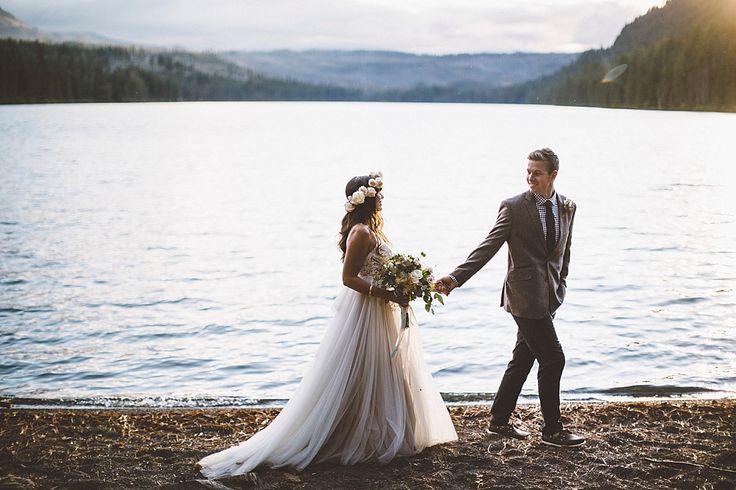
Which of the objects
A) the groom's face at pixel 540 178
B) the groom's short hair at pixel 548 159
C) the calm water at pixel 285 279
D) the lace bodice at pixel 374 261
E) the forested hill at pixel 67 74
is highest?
the forested hill at pixel 67 74

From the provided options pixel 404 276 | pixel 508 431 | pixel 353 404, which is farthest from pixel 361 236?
pixel 508 431

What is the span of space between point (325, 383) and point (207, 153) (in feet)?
244

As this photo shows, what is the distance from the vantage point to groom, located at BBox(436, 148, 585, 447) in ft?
21.2

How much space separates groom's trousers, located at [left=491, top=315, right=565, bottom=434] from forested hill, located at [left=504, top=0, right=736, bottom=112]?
119m

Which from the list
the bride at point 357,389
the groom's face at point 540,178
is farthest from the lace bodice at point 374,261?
the groom's face at point 540,178

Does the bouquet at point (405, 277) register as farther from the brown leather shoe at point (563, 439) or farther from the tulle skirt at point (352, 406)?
the brown leather shoe at point (563, 439)

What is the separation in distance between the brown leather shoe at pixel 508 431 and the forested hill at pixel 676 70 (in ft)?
390

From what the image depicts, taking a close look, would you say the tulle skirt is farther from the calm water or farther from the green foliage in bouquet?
the calm water

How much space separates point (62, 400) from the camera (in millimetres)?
9648

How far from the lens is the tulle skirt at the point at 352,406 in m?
6.21

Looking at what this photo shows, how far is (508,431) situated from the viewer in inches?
274

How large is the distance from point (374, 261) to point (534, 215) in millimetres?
1387

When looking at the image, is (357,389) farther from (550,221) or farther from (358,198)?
(550,221)

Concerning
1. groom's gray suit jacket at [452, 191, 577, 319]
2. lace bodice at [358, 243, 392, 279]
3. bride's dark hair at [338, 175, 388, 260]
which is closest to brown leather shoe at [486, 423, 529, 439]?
groom's gray suit jacket at [452, 191, 577, 319]
